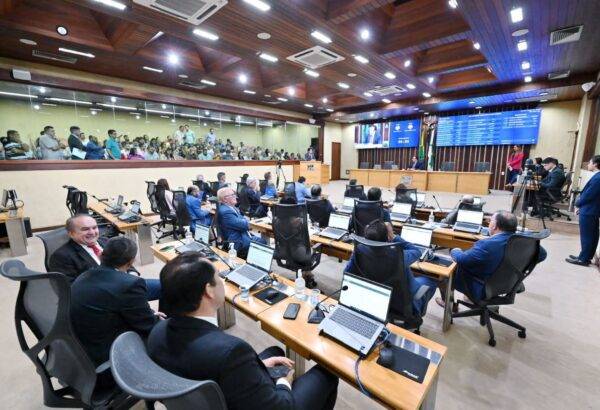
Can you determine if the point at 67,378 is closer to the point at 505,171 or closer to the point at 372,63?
the point at 372,63

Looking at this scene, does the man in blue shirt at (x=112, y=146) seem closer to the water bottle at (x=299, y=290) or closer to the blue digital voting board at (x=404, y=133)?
the water bottle at (x=299, y=290)

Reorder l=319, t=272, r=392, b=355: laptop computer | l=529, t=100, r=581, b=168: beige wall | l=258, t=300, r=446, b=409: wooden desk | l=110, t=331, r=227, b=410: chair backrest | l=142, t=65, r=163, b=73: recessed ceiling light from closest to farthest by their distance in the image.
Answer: l=110, t=331, r=227, b=410: chair backrest, l=258, t=300, r=446, b=409: wooden desk, l=319, t=272, r=392, b=355: laptop computer, l=142, t=65, r=163, b=73: recessed ceiling light, l=529, t=100, r=581, b=168: beige wall

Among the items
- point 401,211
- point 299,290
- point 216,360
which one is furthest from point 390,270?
point 401,211

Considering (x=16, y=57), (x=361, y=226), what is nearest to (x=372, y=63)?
(x=361, y=226)

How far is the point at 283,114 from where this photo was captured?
465 inches

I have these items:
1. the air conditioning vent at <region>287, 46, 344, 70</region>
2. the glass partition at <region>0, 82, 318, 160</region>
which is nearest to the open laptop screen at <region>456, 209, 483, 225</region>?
the air conditioning vent at <region>287, 46, 344, 70</region>

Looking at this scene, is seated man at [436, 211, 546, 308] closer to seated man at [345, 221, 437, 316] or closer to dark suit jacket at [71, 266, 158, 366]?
seated man at [345, 221, 437, 316]

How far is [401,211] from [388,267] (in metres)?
2.66

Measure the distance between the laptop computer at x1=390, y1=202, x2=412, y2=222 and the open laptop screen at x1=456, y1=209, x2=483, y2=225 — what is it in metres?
0.72

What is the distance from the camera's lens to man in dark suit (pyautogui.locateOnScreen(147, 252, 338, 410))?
869mm

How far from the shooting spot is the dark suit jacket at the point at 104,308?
4.40 ft

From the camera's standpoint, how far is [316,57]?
5234 millimetres

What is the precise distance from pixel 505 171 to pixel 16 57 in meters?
14.8

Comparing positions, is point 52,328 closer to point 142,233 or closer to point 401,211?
point 142,233
